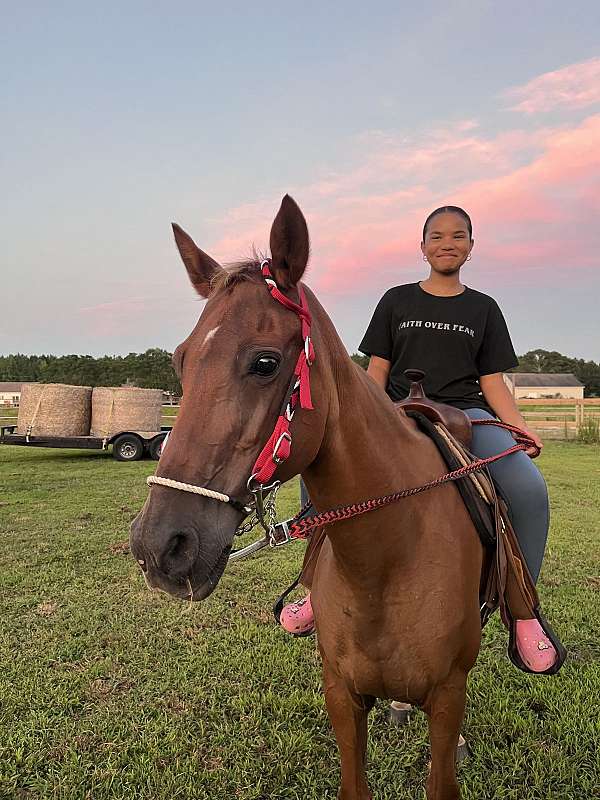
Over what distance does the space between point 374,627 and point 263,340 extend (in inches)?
48.2

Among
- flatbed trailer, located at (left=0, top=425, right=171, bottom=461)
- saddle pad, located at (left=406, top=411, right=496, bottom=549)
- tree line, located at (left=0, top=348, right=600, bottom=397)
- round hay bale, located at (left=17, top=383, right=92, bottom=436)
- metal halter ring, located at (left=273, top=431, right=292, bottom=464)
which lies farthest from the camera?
tree line, located at (left=0, top=348, right=600, bottom=397)

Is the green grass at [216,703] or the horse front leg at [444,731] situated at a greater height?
the horse front leg at [444,731]

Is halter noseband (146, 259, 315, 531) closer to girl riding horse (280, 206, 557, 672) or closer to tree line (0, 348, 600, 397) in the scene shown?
girl riding horse (280, 206, 557, 672)

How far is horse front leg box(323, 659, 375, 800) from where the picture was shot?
2348 mm

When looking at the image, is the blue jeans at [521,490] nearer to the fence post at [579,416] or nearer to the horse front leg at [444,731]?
the horse front leg at [444,731]

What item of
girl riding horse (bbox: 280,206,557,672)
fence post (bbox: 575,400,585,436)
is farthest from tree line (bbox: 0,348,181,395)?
girl riding horse (bbox: 280,206,557,672)

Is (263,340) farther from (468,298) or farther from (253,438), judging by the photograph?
(468,298)

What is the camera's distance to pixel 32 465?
53.7 feet

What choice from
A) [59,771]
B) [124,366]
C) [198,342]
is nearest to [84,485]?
[59,771]

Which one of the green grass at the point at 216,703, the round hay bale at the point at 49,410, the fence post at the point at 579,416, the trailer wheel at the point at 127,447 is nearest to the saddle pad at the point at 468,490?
the green grass at the point at 216,703

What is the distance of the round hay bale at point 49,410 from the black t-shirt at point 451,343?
16230 mm

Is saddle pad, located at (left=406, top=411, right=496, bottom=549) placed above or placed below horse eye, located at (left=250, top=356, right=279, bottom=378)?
below

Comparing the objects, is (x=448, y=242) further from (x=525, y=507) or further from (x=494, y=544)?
(x=494, y=544)

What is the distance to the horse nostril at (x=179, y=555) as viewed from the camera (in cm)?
143
